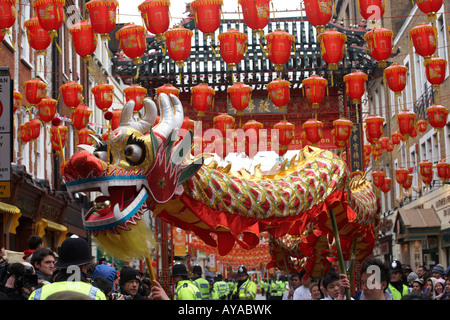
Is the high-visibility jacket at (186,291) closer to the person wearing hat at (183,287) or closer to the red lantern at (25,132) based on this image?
the person wearing hat at (183,287)

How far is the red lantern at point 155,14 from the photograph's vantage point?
12.9 m

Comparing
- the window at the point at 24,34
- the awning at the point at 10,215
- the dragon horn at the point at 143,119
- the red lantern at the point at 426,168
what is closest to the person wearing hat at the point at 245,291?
the awning at the point at 10,215

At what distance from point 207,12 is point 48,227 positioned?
986cm

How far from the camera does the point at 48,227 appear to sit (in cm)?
2005

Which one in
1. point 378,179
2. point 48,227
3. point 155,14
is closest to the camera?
point 155,14

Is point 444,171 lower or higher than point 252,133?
lower

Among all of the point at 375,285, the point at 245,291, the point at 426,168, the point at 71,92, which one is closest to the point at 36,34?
the point at 71,92

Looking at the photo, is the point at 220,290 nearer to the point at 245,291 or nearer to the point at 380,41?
the point at 245,291

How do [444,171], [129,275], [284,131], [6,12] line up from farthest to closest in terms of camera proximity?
[444,171] < [284,131] < [6,12] < [129,275]

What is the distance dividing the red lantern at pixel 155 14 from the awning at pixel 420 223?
16.6 meters
